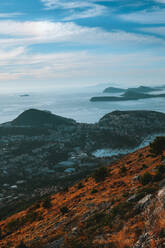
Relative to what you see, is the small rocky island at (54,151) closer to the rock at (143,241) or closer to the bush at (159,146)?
the bush at (159,146)

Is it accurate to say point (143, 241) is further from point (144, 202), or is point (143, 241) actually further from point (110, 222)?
point (110, 222)

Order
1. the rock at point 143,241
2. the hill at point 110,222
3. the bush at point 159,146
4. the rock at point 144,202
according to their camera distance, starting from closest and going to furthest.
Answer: the rock at point 143,241 → the hill at point 110,222 → the rock at point 144,202 → the bush at point 159,146

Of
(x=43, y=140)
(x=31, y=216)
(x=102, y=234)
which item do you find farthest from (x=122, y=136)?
(x=102, y=234)

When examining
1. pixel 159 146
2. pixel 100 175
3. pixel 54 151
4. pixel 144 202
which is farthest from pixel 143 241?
pixel 54 151

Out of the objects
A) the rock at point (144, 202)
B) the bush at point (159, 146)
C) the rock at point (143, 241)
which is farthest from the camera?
the bush at point (159, 146)

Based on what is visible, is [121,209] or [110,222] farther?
[121,209]

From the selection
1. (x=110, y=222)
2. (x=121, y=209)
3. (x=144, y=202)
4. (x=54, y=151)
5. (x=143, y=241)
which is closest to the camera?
(x=143, y=241)

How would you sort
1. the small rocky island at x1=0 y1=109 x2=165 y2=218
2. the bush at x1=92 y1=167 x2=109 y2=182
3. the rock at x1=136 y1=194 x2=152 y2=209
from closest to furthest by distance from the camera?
the rock at x1=136 y1=194 x2=152 y2=209, the bush at x1=92 y1=167 x2=109 y2=182, the small rocky island at x1=0 y1=109 x2=165 y2=218

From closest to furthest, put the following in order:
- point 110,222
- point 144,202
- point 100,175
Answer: point 144,202, point 110,222, point 100,175

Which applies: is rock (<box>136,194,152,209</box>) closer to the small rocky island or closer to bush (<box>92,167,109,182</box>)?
bush (<box>92,167,109,182</box>)

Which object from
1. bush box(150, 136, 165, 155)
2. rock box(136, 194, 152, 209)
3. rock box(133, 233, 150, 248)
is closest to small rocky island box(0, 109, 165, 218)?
bush box(150, 136, 165, 155)

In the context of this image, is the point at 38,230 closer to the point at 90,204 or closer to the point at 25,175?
the point at 90,204

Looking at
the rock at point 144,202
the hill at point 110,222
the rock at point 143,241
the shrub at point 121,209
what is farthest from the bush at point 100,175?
the rock at point 143,241
